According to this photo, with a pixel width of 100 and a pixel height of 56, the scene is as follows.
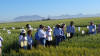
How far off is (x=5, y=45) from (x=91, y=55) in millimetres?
6128

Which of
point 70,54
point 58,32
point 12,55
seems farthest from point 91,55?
point 58,32

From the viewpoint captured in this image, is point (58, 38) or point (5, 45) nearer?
point (5, 45)

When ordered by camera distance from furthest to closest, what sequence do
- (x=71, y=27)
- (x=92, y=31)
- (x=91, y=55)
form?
(x=92, y=31)
(x=71, y=27)
(x=91, y=55)

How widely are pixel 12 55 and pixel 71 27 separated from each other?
7.37 metres

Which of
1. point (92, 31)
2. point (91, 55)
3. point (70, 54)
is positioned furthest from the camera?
point (92, 31)

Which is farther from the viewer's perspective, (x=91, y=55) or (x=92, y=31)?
(x=92, y=31)

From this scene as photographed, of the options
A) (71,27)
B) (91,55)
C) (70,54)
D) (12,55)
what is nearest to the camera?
(91,55)

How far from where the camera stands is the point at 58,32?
49.4ft

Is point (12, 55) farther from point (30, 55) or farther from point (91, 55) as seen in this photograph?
point (91, 55)

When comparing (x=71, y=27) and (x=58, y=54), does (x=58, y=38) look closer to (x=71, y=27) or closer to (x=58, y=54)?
(x=71, y=27)

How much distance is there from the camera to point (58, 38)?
50.1 ft

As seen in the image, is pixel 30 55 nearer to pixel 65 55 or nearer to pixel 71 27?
pixel 65 55

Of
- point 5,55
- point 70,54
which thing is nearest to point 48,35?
point 5,55

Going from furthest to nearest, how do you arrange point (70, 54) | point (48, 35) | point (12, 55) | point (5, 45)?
1. point (48, 35)
2. point (5, 45)
3. point (12, 55)
4. point (70, 54)
